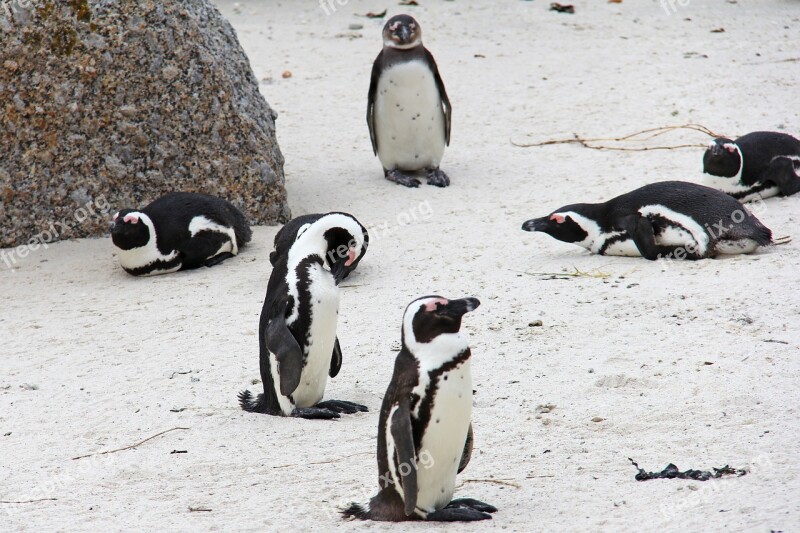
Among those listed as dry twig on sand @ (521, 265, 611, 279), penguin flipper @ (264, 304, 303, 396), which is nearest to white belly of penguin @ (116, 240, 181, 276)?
dry twig on sand @ (521, 265, 611, 279)

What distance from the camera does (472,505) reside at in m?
3.27

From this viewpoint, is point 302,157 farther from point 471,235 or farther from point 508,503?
point 508,503

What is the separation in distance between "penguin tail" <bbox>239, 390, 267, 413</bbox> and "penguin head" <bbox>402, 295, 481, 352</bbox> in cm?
138

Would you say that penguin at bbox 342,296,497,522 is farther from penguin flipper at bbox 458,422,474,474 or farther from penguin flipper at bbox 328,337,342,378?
penguin flipper at bbox 328,337,342,378

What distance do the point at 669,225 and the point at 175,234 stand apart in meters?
3.03

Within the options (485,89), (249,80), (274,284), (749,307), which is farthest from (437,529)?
(485,89)

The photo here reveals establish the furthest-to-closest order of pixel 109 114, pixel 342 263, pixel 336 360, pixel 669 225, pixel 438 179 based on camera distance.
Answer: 1. pixel 438 179
2. pixel 109 114
3. pixel 669 225
4. pixel 336 360
5. pixel 342 263

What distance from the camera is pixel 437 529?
3.14m

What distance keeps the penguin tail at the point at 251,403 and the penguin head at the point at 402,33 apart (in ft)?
14.5

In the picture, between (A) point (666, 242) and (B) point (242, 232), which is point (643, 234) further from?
(B) point (242, 232)

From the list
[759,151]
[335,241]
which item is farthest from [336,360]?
[759,151]

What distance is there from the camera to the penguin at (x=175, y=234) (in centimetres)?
649

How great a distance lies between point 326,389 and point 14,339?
192 centimetres

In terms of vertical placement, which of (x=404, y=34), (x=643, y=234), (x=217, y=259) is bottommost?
(x=217, y=259)
